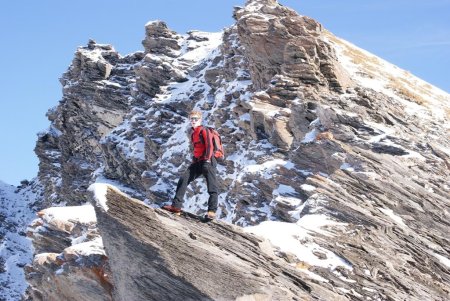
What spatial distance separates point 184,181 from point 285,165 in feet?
60.0

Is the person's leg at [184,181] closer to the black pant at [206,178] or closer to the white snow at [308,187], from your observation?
the black pant at [206,178]

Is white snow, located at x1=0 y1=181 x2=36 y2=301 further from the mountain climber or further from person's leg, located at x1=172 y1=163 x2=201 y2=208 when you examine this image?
the mountain climber

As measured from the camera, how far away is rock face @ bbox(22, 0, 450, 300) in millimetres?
17828

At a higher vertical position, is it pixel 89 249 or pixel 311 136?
pixel 311 136

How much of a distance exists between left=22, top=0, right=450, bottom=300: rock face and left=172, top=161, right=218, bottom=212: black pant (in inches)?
28.9

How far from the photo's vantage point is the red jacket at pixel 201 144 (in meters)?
17.9

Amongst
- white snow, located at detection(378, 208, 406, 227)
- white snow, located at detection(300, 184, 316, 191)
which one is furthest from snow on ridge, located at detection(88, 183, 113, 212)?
white snow, located at detection(378, 208, 406, 227)

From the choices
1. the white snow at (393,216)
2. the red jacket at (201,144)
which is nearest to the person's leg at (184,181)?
the red jacket at (201,144)

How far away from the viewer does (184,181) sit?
59.4 ft

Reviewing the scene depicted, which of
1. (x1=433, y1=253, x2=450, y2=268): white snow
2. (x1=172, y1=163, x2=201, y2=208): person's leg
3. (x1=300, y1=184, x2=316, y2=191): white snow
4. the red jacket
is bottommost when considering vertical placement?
(x1=172, y1=163, x2=201, y2=208): person's leg

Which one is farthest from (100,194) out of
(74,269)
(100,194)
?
(74,269)

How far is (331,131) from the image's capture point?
116ft

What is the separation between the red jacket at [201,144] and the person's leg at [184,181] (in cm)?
37

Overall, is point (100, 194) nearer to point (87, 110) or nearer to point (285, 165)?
point (285, 165)
